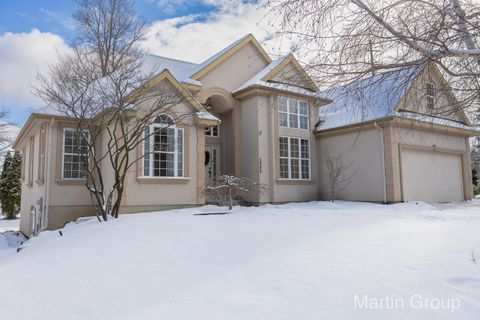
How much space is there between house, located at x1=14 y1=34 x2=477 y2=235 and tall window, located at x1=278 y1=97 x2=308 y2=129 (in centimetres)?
5

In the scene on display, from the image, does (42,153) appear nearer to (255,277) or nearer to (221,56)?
(221,56)

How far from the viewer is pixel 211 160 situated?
58.1ft

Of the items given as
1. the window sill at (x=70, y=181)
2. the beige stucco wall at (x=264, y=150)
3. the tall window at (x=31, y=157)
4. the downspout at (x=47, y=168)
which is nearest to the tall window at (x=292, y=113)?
the beige stucco wall at (x=264, y=150)

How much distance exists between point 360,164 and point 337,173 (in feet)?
3.93

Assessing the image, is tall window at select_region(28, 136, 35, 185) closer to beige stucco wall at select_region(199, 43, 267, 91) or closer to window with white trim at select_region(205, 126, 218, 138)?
window with white trim at select_region(205, 126, 218, 138)

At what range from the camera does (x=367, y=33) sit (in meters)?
5.30

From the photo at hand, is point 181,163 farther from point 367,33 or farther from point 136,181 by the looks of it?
point 367,33

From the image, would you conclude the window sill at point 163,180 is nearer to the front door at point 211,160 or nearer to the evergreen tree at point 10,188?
the front door at point 211,160

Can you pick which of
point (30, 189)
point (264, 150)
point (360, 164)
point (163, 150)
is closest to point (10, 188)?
point (30, 189)

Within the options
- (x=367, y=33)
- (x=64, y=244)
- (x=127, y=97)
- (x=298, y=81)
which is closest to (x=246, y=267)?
(x=298, y=81)

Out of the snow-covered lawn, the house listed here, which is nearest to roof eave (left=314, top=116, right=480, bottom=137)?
the house

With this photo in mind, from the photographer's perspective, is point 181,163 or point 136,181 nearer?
point 136,181

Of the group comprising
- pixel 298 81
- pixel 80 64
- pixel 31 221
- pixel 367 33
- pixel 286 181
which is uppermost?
pixel 80 64

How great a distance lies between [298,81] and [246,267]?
311 cm
